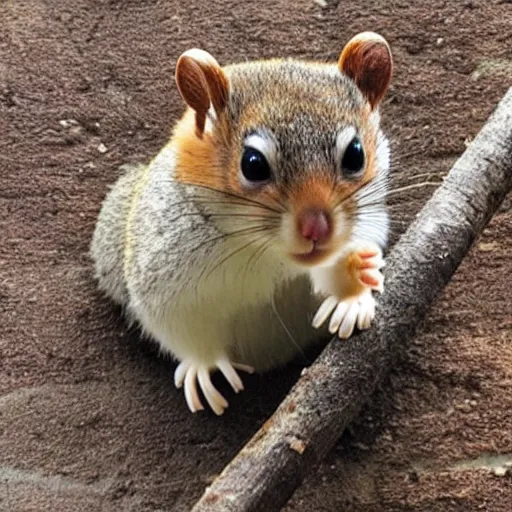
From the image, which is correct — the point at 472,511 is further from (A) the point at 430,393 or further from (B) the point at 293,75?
(B) the point at 293,75

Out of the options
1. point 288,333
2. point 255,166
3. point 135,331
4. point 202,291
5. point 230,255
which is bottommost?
point 135,331

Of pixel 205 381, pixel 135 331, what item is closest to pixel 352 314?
pixel 205 381

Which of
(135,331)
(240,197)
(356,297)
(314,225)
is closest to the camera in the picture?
(314,225)

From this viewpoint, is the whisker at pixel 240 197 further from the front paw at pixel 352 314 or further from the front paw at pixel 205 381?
the front paw at pixel 205 381

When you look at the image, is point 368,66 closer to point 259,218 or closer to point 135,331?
point 259,218

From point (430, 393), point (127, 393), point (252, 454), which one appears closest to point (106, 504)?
point (127, 393)

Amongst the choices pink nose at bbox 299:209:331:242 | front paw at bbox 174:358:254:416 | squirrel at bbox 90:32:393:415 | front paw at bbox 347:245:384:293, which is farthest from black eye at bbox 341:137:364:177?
front paw at bbox 174:358:254:416

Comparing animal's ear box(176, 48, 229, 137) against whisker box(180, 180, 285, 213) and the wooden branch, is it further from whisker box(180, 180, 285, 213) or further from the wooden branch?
the wooden branch
